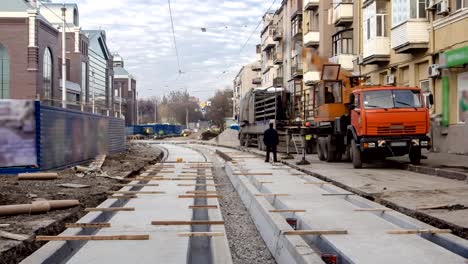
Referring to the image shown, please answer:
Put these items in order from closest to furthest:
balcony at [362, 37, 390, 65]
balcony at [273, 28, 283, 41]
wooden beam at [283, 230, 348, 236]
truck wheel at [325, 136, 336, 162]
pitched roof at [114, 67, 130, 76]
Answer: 1. wooden beam at [283, 230, 348, 236]
2. truck wheel at [325, 136, 336, 162]
3. balcony at [362, 37, 390, 65]
4. balcony at [273, 28, 283, 41]
5. pitched roof at [114, 67, 130, 76]

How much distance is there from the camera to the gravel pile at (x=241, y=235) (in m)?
6.49

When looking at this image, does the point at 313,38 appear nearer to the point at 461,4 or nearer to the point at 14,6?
the point at 461,4

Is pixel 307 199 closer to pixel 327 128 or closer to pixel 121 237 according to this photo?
pixel 121 237

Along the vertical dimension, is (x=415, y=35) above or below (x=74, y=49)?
below

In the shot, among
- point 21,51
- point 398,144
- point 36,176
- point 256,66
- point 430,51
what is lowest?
point 36,176

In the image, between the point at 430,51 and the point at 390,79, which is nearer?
the point at 430,51

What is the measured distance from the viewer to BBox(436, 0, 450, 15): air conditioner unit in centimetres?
2033

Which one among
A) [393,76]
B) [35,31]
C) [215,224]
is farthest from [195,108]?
[215,224]

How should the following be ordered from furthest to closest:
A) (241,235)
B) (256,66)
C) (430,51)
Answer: (256,66)
(430,51)
(241,235)

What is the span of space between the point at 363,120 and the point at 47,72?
4479cm

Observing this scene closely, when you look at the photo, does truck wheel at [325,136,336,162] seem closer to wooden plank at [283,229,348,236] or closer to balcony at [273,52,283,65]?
wooden plank at [283,229,348,236]

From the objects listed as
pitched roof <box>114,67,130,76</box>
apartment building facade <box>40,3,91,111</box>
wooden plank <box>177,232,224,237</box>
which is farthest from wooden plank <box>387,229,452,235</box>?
pitched roof <box>114,67,130,76</box>

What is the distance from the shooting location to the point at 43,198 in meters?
10.3

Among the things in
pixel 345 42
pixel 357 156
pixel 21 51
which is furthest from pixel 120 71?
pixel 357 156
